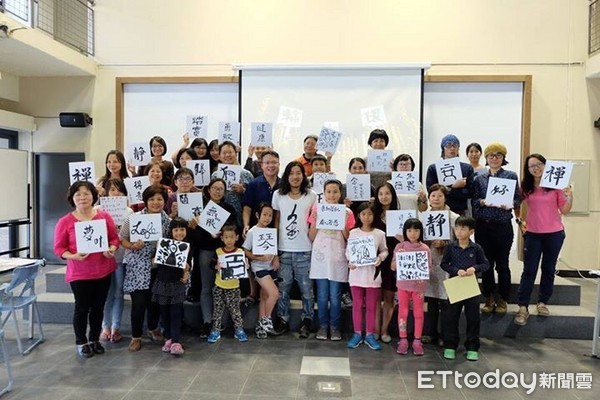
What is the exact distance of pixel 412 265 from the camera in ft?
10.3

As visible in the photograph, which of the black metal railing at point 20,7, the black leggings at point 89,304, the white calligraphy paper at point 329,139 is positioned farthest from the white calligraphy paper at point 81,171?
the black metal railing at point 20,7

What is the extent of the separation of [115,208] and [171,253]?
66 cm

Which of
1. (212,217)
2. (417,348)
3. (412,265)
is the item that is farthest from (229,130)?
(417,348)

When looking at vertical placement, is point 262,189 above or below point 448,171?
below

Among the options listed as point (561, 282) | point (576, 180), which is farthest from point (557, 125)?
point (561, 282)

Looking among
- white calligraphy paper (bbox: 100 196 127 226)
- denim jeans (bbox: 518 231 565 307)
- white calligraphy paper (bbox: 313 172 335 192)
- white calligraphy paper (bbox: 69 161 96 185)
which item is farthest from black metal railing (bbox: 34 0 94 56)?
denim jeans (bbox: 518 231 565 307)

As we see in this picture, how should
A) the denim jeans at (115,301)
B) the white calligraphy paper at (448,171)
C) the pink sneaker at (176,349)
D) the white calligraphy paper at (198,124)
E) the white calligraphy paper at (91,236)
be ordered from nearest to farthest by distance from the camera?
the white calligraphy paper at (91,236)
the pink sneaker at (176,349)
the denim jeans at (115,301)
the white calligraphy paper at (448,171)
the white calligraphy paper at (198,124)

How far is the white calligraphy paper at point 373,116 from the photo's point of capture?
5.77 m

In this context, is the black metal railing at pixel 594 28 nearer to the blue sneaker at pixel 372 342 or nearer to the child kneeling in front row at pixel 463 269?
the child kneeling in front row at pixel 463 269

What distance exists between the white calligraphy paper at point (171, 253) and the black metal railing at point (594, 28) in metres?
6.14

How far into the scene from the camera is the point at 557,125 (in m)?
6.07

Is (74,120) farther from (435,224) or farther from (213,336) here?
(435,224)

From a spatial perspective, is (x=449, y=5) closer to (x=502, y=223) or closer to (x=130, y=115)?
(x=502, y=223)

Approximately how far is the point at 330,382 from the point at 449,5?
5486 millimetres
